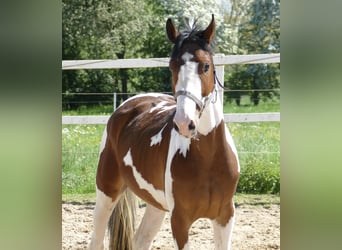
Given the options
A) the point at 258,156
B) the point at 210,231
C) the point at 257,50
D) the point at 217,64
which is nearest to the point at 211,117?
the point at 210,231

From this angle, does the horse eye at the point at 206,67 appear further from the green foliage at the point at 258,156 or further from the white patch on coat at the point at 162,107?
the green foliage at the point at 258,156

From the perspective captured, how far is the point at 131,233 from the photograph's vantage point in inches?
81.8

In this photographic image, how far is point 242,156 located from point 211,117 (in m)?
1.82

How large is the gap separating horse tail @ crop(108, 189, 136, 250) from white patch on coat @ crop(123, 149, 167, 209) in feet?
0.85

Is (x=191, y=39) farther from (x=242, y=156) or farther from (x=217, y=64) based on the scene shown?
(x=242, y=156)

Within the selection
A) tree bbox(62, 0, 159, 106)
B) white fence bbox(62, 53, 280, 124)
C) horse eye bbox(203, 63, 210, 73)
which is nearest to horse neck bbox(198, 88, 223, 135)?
horse eye bbox(203, 63, 210, 73)

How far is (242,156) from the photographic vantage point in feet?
10.6

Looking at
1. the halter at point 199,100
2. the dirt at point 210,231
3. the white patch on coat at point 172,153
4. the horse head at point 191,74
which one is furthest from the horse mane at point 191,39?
the dirt at point 210,231

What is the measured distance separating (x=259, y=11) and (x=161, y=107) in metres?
2.50

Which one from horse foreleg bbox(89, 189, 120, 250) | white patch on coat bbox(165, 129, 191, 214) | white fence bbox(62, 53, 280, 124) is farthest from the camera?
white fence bbox(62, 53, 280, 124)

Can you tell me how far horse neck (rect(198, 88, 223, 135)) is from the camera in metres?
1.46

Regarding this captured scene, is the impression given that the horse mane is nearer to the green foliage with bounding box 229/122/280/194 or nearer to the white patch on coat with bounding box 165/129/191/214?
the white patch on coat with bounding box 165/129/191/214
